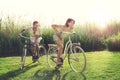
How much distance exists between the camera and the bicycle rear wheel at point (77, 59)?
11789 millimetres

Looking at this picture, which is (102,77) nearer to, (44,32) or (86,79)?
(86,79)

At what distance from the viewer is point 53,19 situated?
22547 millimetres

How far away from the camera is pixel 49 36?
65.8 ft

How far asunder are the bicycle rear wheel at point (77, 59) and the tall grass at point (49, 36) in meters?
6.92

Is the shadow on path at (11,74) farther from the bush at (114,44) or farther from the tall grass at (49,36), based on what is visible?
the bush at (114,44)

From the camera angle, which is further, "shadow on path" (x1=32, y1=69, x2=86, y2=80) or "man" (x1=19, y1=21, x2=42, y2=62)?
"man" (x1=19, y1=21, x2=42, y2=62)

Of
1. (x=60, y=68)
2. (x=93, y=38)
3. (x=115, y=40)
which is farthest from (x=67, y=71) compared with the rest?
(x=93, y=38)

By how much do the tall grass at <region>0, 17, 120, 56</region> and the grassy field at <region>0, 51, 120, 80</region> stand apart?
13.6 ft

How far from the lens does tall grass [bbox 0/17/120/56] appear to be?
63.2 feet

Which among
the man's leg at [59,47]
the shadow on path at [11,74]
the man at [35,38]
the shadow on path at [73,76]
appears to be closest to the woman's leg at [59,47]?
the man's leg at [59,47]

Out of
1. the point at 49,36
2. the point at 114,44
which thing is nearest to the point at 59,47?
the point at 114,44

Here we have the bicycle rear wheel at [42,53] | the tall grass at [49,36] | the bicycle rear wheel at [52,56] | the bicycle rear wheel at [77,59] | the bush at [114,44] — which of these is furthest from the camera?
the tall grass at [49,36]

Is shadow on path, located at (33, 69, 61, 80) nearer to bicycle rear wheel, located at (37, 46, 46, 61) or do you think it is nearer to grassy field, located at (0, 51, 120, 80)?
grassy field, located at (0, 51, 120, 80)

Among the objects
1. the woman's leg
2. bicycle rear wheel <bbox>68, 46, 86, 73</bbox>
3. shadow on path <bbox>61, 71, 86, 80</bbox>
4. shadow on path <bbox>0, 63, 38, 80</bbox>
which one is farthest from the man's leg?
shadow on path <bbox>0, 63, 38, 80</bbox>
